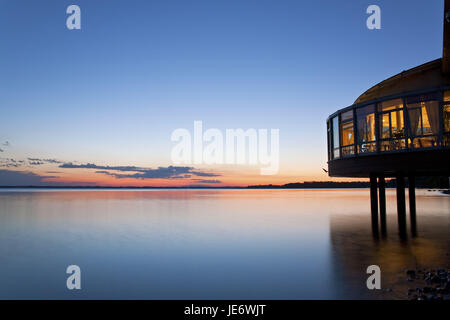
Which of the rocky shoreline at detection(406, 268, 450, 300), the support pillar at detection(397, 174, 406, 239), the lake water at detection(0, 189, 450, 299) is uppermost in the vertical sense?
the support pillar at detection(397, 174, 406, 239)

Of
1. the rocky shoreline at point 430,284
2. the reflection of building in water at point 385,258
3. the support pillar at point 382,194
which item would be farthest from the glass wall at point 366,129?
the rocky shoreline at point 430,284

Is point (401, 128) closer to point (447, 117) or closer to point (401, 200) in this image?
point (447, 117)

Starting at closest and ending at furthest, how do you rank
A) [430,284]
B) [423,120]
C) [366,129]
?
[430,284]
[423,120]
[366,129]

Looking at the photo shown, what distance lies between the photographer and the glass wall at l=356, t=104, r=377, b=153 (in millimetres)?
15166

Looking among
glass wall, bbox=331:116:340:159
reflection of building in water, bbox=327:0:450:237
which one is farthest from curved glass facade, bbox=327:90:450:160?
glass wall, bbox=331:116:340:159

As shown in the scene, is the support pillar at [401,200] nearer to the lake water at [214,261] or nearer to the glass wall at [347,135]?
the lake water at [214,261]

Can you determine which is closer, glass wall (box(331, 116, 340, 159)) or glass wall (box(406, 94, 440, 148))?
glass wall (box(406, 94, 440, 148))

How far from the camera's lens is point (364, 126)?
15.8m

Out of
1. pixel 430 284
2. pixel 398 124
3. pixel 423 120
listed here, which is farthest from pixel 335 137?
pixel 430 284

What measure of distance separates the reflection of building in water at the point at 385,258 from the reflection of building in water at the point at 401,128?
207 cm

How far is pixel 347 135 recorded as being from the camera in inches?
672

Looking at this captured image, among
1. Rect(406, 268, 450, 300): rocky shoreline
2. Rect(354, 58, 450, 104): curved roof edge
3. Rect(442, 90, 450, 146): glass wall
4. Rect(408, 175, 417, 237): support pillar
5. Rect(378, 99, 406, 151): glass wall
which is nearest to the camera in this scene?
Rect(406, 268, 450, 300): rocky shoreline

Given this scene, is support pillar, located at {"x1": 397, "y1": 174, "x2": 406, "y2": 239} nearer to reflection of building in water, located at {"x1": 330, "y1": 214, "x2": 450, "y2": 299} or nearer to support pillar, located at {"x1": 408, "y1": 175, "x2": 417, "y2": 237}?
reflection of building in water, located at {"x1": 330, "y1": 214, "x2": 450, "y2": 299}

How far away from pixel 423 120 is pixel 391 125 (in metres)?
1.20
